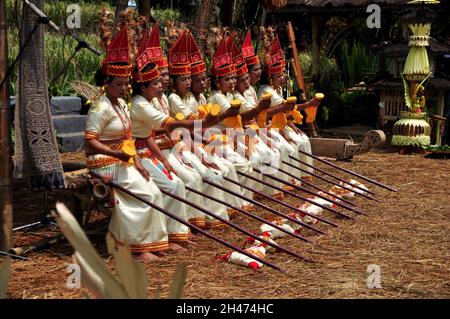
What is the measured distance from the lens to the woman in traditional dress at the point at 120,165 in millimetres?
4816

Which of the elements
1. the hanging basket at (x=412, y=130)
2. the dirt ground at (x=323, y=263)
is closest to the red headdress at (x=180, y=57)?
the dirt ground at (x=323, y=263)

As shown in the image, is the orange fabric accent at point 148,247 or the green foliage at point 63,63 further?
the green foliage at point 63,63

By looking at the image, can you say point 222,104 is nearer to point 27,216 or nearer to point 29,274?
point 27,216

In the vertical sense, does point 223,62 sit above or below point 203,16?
below

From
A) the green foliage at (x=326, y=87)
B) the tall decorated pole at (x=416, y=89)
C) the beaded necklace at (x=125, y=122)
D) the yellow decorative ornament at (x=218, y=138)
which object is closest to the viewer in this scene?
the beaded necklace at (x=125, y=122)

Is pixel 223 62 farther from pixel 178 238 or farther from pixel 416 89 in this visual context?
pixel 416 89

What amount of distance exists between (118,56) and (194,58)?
129cm

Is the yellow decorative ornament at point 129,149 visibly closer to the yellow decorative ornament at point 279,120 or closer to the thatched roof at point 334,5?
the yellow decorative ornament at point 279,120

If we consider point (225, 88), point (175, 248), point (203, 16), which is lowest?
point (175, 248)

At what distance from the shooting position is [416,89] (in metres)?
10.6

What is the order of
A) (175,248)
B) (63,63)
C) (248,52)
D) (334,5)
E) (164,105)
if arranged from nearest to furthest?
(175,248) < (164,105) < (248,52) < (63,63) < (334,5)

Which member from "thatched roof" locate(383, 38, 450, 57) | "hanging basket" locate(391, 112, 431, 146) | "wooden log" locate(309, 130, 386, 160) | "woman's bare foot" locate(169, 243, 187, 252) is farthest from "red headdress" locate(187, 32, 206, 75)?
"thatched roof" locate(383, 38, 450, 57)

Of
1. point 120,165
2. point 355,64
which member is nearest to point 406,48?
point 355,64

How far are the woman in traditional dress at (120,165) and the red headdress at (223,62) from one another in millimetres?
1766
